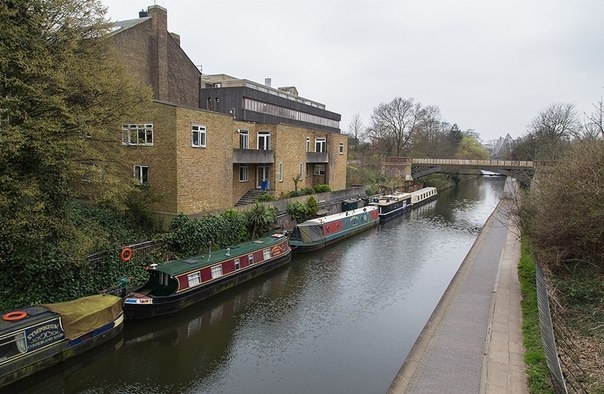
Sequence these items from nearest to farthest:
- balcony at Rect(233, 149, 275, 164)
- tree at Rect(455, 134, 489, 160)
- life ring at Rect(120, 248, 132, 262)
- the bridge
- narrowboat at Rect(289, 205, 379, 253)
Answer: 1. life ring at Rect(120, 248, 132, 262)
2. narrowboat at Rect(289, 205, 379, 253)
3. balcony at Rect(233, 149, 275, 164)
4. the bridge
5. tree at Rect(455, 134, 489, 160)

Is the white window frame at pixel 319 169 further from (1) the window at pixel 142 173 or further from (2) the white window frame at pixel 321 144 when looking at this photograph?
(1) the window at pixel 142 173

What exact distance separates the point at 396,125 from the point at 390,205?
1326 inches

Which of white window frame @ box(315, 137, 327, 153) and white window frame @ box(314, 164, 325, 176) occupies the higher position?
white window frame @ box(315, 137, 327, 153)

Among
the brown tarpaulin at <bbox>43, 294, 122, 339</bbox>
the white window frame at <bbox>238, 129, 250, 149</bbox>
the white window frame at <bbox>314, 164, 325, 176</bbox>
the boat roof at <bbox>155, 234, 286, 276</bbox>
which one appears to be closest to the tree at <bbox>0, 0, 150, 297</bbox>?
the brown tarpaulin at <bbox>43, 294, 122, 339</bbox>

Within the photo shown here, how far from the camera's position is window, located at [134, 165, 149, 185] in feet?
64.5

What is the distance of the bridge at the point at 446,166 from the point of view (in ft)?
158

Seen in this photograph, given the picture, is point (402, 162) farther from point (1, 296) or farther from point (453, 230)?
point (1, 296)

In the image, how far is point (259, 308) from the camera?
15.6m

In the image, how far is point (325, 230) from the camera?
24594mm

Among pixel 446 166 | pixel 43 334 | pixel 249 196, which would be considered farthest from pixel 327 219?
pixel 446 166

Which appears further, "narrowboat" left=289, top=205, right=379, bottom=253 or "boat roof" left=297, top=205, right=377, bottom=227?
"boat roof" left=297, top=205, right=377, bottom=227

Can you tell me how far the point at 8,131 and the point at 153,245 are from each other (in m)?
7.59

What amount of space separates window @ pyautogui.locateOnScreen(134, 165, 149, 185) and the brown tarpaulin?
819cm

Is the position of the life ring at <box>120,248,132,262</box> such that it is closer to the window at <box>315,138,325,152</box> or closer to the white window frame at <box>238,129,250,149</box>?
the white window frame at <box>238,129,250,149</box>
